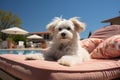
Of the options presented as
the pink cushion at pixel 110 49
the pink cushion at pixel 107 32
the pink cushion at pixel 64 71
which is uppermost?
the pink cushion at pixel 107 32

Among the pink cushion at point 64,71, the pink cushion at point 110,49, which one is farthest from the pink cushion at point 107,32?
the pink cushion at point 64,71

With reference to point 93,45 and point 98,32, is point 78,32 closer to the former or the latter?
point 93,45

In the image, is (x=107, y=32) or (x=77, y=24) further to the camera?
(x=107, y=32)

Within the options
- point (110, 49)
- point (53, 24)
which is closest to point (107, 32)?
point (110, 49)

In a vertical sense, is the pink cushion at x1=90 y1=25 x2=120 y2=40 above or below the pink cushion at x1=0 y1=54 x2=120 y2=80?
above

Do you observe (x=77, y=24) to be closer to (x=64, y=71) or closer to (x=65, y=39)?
(x=65, y=39)

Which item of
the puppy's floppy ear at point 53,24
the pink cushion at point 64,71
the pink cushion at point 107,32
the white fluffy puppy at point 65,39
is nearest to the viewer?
the pink cushion at point 64,71

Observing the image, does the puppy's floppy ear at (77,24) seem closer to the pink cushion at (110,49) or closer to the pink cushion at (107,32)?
the pink cushion at (110,49)

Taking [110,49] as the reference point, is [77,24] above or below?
above

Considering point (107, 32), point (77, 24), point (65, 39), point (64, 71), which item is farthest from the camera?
point (107, 32)

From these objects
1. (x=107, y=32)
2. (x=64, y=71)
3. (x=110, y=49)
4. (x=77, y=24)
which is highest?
(x=77, y=24)

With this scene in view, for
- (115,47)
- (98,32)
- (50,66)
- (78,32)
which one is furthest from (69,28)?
(98,32)

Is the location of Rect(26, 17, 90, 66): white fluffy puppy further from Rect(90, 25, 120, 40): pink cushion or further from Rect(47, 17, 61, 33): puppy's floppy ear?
Rect(90, 25, 120, 40): pink cushion

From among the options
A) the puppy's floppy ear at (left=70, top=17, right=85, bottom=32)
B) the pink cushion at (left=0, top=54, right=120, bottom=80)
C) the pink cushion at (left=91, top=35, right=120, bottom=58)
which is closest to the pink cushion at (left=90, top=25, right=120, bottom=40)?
the pink cushion at (left=91, top=35, right=120, bottom=58)
